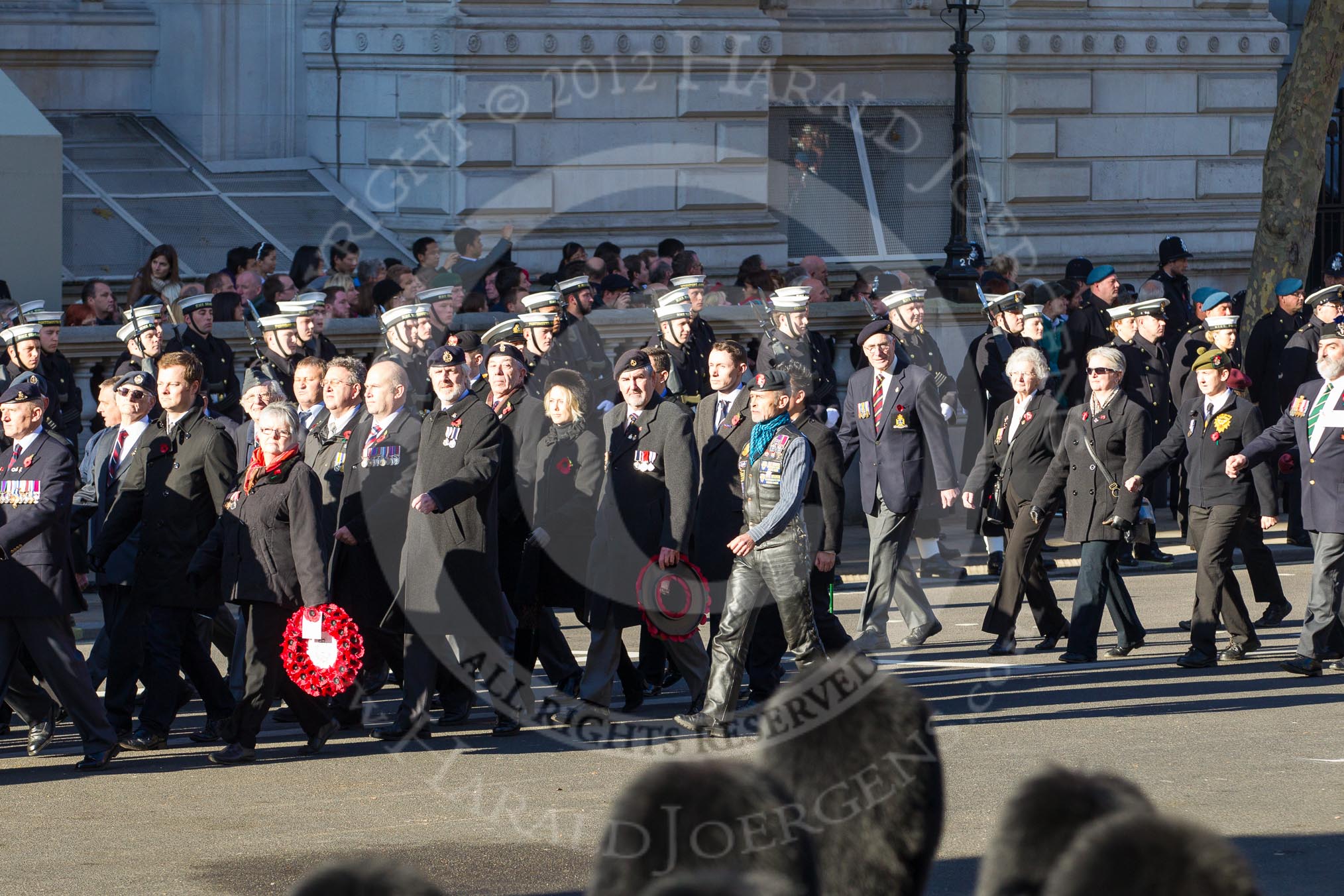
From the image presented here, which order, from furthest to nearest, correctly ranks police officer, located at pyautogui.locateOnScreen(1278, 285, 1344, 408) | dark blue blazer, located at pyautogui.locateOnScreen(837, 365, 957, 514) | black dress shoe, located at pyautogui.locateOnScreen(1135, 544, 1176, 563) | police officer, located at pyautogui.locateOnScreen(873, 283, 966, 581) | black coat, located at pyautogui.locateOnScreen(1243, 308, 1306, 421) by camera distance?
black coat, located at pyautogui.locateOnScreen(1243, 308, 1306, 421) → police officer, located at pyautogui.locateOnScreen(1278, 285, 1344, 408) → black dress shoe, located at pyautogui.locateOnScreen(1135, 544, 1176, 563) → police officer, located at pyautogui.locateOnScreen(873, 283, 966, 581) → dark blue blazer, located at pyautogui.locateOnScreen(837, 365, 957, 514)

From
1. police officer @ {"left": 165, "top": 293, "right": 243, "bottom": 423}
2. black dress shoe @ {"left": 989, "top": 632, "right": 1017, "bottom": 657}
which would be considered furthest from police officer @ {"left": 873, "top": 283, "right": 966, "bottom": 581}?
police officer @ {"left": 165, "top": 293, "right": 243, "bottom": 423}

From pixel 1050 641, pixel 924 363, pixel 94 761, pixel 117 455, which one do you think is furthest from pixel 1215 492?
pixel 94 761

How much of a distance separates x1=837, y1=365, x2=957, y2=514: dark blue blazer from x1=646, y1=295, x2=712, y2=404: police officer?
155 centimetres

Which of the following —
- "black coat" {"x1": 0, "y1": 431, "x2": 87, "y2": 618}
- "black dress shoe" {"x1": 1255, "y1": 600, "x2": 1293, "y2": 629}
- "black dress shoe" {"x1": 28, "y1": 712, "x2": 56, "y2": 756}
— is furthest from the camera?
"black dress shoe" {"x1": 1255, "y1": 600, "x2": 1293, "y2": 629}

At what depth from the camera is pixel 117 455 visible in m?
10.5

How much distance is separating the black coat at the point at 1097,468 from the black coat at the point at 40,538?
5.42 meters

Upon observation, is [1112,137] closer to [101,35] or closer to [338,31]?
[338,31]

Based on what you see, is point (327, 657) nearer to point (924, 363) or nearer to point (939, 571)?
point (924, 363)

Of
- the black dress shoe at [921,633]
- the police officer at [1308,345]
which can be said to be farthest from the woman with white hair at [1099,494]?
the police officer at [1308,345]

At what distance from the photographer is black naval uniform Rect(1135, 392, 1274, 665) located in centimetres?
1186

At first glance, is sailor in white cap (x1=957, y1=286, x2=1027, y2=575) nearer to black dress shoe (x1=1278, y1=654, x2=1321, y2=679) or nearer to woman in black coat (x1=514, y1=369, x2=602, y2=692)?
black dress shoe (x1=1278, y1=654, x2=1321, y2=679)

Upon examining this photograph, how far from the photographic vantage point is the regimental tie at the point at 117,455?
1049 cm

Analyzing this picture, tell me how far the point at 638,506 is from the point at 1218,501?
356 centimetres

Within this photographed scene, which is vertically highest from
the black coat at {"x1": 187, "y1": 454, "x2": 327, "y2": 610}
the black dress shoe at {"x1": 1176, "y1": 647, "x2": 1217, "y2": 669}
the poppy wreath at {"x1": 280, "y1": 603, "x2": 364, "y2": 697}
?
the black coat at {"x1": 187, "y1": 454, "x2": 327, "y2": 610}
